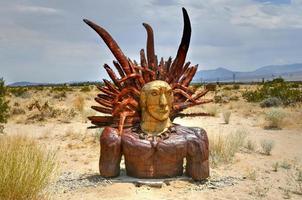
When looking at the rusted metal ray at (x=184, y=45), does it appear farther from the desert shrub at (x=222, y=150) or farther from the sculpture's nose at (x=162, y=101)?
the desert shrub at (x=222, y=150)

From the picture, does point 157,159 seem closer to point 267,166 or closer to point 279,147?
point 267,166

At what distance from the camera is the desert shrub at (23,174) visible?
546 centimetres

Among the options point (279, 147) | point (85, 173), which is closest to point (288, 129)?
point (279, 147)

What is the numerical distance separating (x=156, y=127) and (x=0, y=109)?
914 centimetres

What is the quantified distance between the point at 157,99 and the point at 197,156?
1.22 m

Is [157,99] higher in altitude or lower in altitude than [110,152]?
higher

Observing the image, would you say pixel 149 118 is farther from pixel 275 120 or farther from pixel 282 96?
pixel 282 96

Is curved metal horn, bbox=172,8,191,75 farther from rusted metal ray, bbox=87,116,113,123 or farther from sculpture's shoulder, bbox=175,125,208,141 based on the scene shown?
rusted metal ray, bbox=87,116,113,123

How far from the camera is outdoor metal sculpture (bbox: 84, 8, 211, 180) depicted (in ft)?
26.6

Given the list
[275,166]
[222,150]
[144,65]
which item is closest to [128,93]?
[144,65]

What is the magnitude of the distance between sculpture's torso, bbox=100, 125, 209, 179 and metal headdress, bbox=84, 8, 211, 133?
42 centimetres

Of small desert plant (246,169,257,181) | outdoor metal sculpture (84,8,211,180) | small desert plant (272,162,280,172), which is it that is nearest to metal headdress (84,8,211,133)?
outdoor metal sculpture (84,8,211,180)

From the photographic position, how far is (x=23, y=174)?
18.2 ft

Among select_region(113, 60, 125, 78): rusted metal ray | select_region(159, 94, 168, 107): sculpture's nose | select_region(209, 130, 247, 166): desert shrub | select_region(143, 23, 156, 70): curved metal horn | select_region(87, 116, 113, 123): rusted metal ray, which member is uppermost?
select_region(143, 23, 156, 70): curved metal horn
